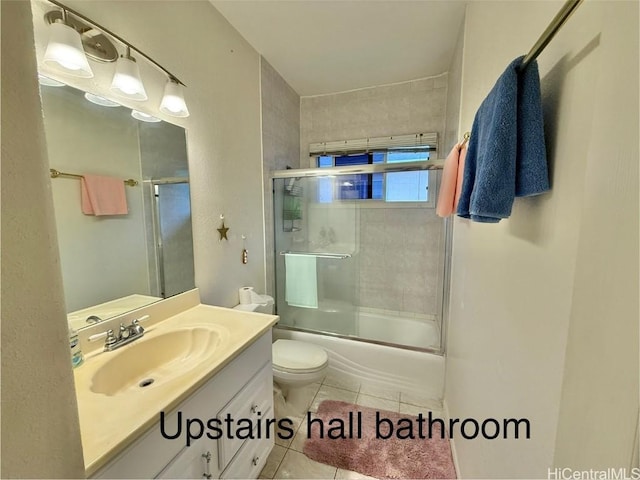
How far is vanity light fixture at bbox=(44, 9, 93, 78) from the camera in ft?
2.84

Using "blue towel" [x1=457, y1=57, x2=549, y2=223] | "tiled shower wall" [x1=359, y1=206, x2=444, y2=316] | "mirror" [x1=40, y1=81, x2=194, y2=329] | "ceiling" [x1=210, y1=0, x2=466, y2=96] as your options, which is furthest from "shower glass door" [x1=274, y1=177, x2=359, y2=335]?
"blue towel" [x1=457, y1=57, x2=549, y2=223]

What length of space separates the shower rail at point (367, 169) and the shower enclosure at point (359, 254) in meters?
0.01

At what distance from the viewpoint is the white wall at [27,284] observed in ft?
1.15

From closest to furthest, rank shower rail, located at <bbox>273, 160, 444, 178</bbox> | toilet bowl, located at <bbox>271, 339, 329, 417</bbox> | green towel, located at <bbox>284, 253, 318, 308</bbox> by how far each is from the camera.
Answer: toilet bowl, located at <bbox>271, 339, 329, 417</bbox>
shower rail, located at <bbox>273, 160, 444, 178</bbox>
green towel, located at <bbox>284, 253, 318, 308</bbox>

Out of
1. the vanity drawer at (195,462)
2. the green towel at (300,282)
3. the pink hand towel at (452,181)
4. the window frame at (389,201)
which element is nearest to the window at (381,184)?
the window frame at (389,201)

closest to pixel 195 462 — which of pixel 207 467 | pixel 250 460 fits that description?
pixel 207 467

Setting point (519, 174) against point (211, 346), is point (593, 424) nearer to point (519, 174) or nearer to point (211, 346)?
point (519, 174)

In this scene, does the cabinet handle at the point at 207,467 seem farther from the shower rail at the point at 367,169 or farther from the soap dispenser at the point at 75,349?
the shower rail at the point at 367,169

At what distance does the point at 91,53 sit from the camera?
3.29 feet

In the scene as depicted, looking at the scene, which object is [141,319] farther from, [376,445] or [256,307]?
[376,445]

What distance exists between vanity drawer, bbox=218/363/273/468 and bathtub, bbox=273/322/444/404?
881 millimetres

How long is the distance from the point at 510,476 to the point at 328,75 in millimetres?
2641

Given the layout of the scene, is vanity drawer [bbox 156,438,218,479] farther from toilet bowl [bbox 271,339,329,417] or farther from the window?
the window

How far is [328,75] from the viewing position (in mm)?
2271
